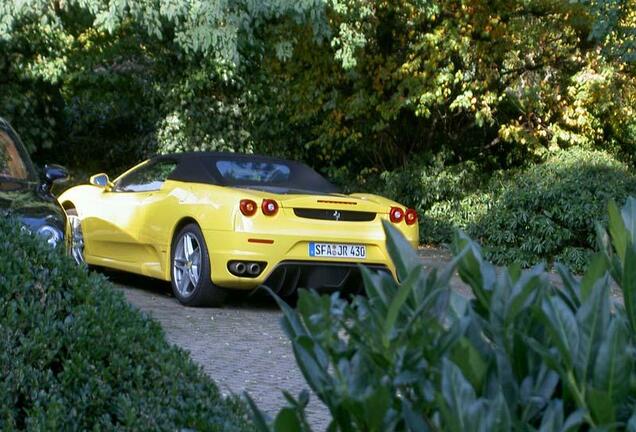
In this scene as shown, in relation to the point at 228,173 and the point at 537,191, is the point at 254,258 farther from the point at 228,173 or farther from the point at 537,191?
the point at 537,191

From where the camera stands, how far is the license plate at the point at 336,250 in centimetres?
1005

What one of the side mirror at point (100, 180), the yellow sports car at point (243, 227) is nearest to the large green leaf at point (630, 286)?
the yellow sports car at point (243, 227)

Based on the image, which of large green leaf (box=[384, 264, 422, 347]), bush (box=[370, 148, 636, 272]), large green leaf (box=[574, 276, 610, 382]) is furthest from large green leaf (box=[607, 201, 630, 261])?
bush (box=[370, 148, 636, 272])

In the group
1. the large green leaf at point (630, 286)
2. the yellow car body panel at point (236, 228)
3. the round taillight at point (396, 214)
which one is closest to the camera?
the large green leaf at point (630, 286)

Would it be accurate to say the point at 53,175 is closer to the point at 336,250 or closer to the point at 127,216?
the point at 127,216

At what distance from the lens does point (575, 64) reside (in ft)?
66.0

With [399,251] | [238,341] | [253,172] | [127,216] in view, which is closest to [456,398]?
[399,251]

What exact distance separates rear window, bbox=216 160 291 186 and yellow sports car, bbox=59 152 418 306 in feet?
0.04

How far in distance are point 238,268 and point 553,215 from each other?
7227mm

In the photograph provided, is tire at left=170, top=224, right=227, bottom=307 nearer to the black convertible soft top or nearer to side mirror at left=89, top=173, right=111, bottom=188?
the black convertible soft top

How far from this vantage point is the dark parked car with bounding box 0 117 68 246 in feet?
25.9

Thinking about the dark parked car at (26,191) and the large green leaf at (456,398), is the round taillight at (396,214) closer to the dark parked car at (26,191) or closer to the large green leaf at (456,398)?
the dark parked car at (26,191)

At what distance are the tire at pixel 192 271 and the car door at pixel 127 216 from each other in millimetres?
573

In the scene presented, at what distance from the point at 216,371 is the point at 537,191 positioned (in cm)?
962
